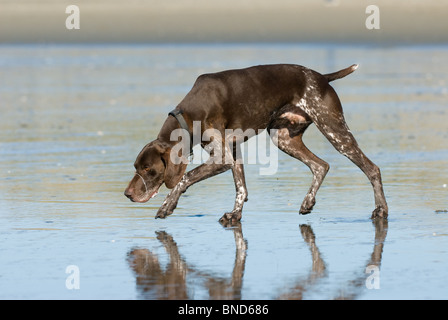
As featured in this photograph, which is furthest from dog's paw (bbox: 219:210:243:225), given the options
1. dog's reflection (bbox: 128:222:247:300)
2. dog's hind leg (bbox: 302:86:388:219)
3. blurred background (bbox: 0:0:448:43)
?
blurred background (bbox: 0:0:448:43)

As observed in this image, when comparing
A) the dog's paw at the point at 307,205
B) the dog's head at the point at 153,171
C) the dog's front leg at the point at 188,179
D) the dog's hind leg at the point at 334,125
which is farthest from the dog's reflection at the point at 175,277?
the dog's hind leg at the point at 334,125

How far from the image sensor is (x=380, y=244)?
924 cm

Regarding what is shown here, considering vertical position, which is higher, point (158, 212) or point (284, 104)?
point (284, 104)

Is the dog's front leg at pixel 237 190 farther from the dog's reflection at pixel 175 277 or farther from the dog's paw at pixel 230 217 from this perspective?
the dog's reflection at pixel 175 277

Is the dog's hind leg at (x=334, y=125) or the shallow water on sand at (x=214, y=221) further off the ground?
the dog's hind leg at (x=334, y=125)

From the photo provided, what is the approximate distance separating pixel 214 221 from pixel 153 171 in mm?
698

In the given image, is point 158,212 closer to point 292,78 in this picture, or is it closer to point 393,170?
point 292,78

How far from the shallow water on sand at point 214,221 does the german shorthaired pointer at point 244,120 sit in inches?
10.3

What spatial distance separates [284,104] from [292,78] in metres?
0.26

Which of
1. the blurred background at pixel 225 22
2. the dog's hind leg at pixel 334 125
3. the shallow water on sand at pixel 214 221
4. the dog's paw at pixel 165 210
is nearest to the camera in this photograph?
the shallow water on sand at pixel 214 221

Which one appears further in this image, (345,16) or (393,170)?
(345,16)

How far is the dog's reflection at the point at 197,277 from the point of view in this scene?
7660mm
